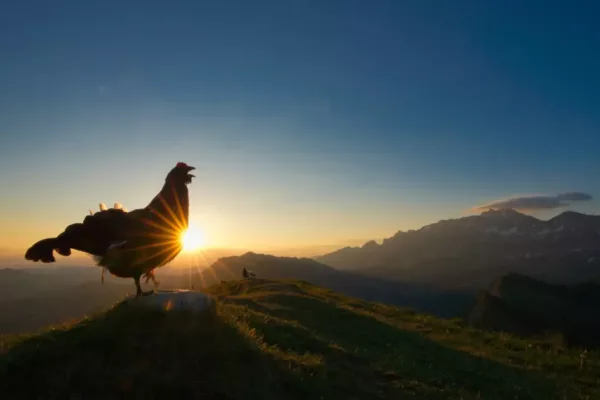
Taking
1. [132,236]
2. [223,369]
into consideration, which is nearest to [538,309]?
[223,369]

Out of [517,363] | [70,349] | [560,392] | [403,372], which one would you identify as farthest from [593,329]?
[70,349]

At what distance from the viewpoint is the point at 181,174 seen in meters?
12.6

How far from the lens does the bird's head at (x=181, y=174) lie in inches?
491

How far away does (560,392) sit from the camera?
1590cm

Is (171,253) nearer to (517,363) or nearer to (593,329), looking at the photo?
(517,363)

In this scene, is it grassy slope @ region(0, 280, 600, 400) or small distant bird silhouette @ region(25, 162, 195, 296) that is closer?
grassy slope @ region(0, 280, 600, 400)

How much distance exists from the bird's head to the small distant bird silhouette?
1.1 inches

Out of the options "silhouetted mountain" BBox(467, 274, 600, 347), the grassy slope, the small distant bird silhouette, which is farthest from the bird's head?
"silhouetted mountain" BBox(467, 274, 600, 347)

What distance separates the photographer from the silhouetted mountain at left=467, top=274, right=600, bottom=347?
58.0 metres

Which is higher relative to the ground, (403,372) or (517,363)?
(403,372)

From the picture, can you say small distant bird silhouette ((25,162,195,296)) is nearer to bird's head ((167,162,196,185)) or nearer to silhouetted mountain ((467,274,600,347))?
bird's head ((167,162,196,185))

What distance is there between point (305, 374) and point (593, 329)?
7443cm

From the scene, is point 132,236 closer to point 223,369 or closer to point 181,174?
point 181,174

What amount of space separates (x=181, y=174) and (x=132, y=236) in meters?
2.45
